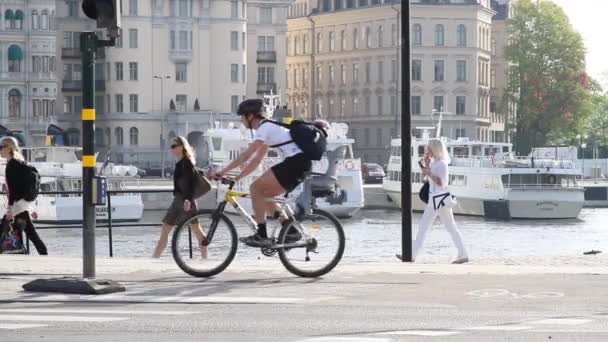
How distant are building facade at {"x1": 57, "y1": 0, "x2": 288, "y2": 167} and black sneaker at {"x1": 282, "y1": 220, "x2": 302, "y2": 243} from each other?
10095 centimetres

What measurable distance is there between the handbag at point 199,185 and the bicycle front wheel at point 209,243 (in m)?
2.60

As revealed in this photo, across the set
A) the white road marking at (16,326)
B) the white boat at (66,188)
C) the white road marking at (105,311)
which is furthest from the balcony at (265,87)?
the white road marking at (16,326)

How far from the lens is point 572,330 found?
443 inches

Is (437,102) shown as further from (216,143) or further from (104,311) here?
(104,311)

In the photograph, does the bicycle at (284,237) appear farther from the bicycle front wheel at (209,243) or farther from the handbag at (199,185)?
the handbag at (199,185)

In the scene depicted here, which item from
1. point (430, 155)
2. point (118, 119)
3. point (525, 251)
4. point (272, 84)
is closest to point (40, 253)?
point (430, 155)

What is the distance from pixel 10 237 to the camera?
66.6 feet

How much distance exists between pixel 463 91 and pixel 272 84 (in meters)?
15.5

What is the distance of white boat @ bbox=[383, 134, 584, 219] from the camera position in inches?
2980

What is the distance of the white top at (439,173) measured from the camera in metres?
20.5

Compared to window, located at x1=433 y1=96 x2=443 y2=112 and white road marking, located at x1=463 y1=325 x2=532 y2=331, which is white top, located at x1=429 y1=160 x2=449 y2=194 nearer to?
white road marking, located at x1=463 y1=325 x2=532 y2=331

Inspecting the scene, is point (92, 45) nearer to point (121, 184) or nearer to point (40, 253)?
point (40, 253)

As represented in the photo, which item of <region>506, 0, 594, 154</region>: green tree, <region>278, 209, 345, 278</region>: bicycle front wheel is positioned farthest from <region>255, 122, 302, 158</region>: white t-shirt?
<region>506, 0, 594, 154</region>: green tree

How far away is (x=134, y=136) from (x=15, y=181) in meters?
99.0
